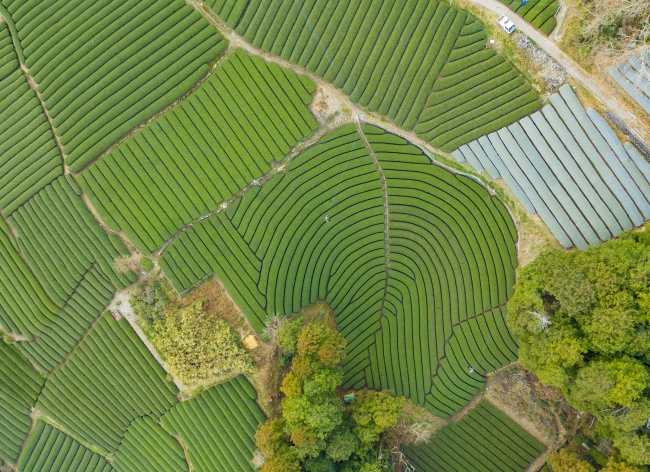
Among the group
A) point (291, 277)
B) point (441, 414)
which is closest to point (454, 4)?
point (291, 277)

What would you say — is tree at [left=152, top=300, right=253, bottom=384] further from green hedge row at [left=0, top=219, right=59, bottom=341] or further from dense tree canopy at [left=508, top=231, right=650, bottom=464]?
dense tree canopy at [left=508, top=231, right=650, bottom=464]

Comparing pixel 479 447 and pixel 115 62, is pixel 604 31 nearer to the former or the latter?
pixel 479 447

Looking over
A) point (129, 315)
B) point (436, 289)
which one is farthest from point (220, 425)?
point (436, 289)

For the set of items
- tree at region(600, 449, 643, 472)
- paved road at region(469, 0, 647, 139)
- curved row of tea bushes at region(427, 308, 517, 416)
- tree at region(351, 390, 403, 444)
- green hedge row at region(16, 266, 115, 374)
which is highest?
green hedge row at region(16, 266, 115, 374)

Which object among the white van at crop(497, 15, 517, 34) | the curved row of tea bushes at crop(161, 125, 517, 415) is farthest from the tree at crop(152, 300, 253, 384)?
the white van at crop(497, 15, 517, 34)

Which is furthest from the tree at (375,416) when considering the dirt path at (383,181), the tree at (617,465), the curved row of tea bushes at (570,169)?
the curved row of tea bushes at (570,169)

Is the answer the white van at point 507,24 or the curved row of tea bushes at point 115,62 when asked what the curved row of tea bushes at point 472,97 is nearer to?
the white van at point 507,24

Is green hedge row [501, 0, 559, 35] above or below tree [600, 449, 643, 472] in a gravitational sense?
above
